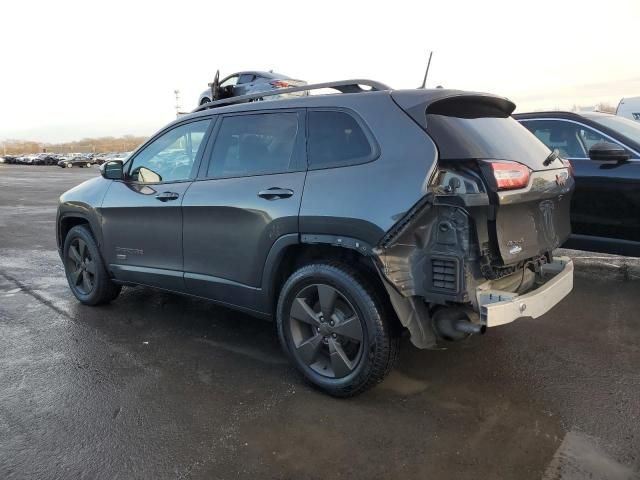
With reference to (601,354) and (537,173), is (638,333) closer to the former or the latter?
(601,354)

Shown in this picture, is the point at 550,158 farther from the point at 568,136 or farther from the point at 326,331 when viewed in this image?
the point at 568,136

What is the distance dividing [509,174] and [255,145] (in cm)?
181

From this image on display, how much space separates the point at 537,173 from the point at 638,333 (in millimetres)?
2021

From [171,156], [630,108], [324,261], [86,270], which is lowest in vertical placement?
[86,270]

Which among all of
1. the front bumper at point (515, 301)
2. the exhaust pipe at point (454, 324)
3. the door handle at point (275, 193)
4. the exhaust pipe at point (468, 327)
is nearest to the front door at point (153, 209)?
the door handle at point (275, 193)

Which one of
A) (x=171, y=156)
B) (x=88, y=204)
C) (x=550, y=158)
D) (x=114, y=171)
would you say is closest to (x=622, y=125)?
(x=550, y=158)

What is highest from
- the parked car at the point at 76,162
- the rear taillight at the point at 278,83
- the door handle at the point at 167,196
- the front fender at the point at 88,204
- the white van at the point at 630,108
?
the rear taillight at the point at 278,83

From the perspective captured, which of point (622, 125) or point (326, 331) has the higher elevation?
point (622, 125)

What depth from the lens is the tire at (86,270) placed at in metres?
5.07

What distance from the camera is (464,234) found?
2863mm

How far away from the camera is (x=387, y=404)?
3.25m

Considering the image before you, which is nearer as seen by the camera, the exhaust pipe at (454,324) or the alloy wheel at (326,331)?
the exhaust pipe at (454,324)

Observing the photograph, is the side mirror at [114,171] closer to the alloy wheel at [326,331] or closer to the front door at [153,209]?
the front door at [153,209]

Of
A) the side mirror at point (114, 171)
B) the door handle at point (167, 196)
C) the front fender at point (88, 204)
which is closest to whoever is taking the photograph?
the door handle at point (167, 196)
